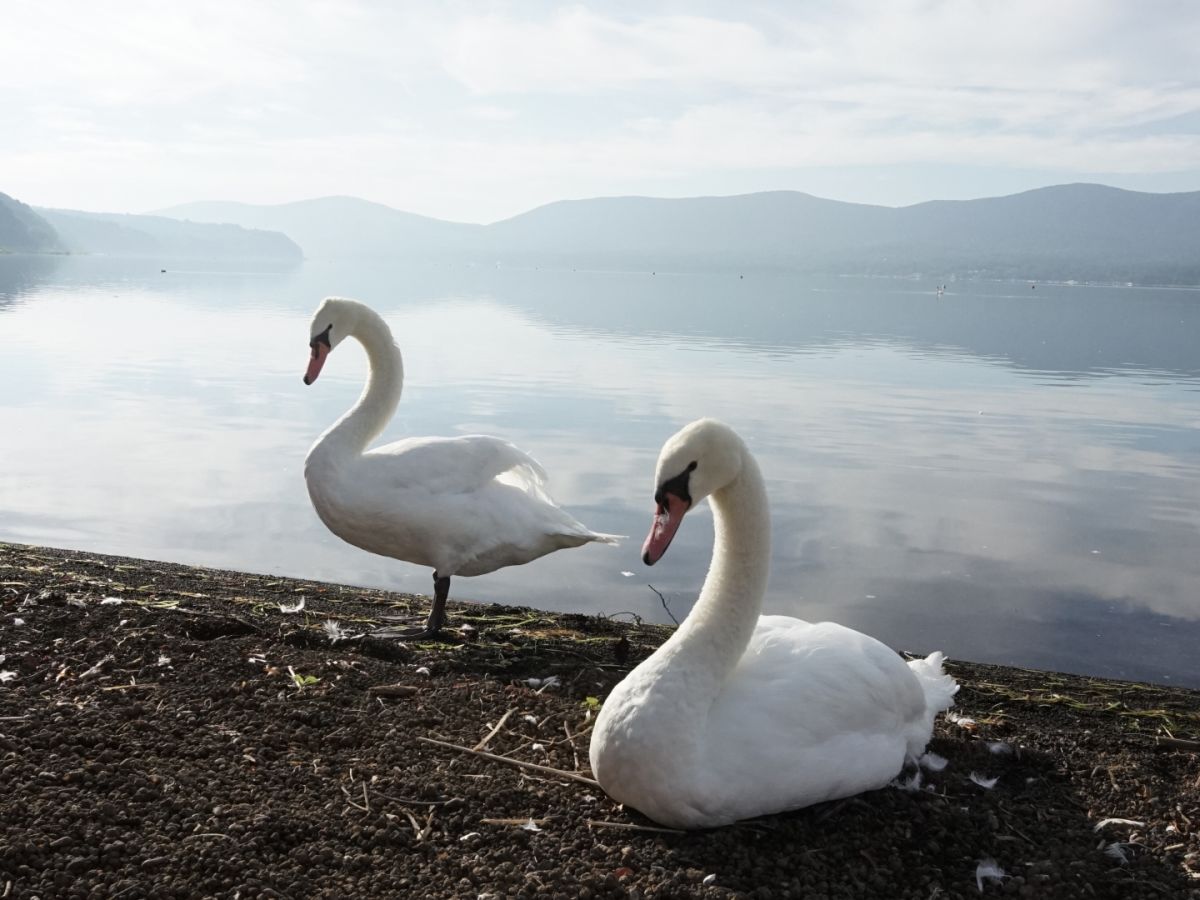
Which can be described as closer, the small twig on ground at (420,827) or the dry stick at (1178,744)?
the small twig on ground at (420,827)

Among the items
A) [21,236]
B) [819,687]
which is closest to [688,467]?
[819,687]

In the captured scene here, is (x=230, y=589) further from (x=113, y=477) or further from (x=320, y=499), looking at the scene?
(x=113, y=477)

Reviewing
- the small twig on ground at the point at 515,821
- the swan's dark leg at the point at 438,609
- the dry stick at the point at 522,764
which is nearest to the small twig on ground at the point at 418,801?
the small twig on ground at the point at 515,821

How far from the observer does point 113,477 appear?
12.8m

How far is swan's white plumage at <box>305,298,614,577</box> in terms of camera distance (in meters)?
7.09

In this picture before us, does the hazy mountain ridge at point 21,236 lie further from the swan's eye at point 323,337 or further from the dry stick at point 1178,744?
the dry stick at point 1178,744

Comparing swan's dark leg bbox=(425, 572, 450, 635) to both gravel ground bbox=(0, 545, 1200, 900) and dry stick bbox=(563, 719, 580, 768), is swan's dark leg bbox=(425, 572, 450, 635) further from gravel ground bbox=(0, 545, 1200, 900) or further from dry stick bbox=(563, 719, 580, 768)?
dry stick bbox=(563, 719, 580, 768)

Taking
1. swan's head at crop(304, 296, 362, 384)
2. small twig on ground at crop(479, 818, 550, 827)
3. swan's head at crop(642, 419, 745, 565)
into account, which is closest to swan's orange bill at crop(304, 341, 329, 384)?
swan's head at crop(304, 296, 362, 384)

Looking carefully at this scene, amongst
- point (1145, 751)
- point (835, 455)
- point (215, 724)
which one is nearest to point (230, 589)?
point (215, 724)

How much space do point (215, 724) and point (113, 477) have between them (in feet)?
29.4

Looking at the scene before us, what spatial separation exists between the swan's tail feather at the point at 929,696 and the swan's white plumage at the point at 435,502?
2633 millimetres

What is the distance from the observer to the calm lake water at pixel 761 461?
941 cm

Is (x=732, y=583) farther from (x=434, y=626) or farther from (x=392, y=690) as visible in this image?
(x=434, y=626)

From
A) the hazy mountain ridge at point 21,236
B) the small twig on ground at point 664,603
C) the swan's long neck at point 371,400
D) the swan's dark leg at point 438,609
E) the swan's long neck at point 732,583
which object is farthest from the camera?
the hazy mountain ridge at point 21,236
